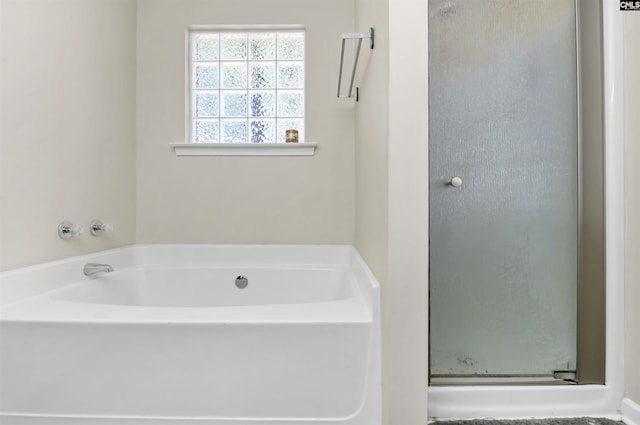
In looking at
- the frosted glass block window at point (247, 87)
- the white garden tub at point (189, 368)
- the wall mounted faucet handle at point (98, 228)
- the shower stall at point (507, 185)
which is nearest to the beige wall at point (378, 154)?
the white garden tub at point (189, 368)

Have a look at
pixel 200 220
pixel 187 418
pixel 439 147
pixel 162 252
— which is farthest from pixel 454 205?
pixel 162 252

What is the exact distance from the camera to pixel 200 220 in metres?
1.96

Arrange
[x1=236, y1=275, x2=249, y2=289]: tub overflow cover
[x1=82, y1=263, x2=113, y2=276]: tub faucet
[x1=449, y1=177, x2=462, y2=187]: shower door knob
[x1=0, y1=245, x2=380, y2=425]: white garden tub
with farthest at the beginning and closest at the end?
[x1=236, y1=275, x2=249, y2=289]: tub overflow cover → [x1=82, y1=263, x2=113, y2=276]: tub faucet → [x1=449, y1=177, x2=462, y2=187]: shower door knob → [x1=0, y1=245, x2=380, y2=425]: white garden tub

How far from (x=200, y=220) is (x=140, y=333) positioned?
3.59ft

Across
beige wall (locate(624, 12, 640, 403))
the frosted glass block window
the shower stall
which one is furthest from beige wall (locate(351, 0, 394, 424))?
beige wall (locate(624, 12, 640, 403))

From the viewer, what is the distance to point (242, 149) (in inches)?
76.3

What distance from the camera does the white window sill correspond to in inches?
75.7

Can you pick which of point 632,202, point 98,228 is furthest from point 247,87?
point 632,202

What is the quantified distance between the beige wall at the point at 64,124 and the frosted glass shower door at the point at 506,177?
4.90 feet

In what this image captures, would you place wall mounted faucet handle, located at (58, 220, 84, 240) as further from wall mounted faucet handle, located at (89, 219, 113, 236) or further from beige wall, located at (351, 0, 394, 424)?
beige wall, located at (351, 0, 394, 424)

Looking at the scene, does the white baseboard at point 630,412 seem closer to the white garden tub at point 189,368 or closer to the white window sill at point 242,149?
the white garden tub at point 189,368

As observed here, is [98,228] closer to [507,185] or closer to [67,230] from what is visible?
[67,230]

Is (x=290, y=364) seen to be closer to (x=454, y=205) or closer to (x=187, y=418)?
(x=187, y=418)

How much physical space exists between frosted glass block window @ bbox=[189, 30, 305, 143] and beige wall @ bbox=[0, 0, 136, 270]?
39cm
